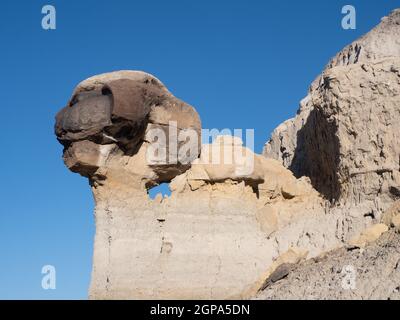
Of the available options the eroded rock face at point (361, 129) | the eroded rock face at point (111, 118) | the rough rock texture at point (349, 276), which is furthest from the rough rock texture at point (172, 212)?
the rough rock texture at point (349, 276)

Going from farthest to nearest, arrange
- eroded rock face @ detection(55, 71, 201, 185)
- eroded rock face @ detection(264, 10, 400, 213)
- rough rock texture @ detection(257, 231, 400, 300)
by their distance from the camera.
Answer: eroded rock face @ detection(264, 10, 400, 213) → eroded rock face @ detection(55, 71, 201, 185) → rough rock texture @ detection(257, 231, 400, 300)

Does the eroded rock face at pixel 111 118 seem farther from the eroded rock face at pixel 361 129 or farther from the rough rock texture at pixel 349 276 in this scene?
the rough rock texture at pixel 349 276

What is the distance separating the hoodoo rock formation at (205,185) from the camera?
76.2 feet

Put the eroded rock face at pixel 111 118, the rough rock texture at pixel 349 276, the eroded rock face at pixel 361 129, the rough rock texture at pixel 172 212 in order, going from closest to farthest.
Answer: the rough rock texture at pixel 349 276
the eroded rock face at pixel 111 118
the rough rock texture at pixel 172 212
the eroded rock face at pixel 361 129

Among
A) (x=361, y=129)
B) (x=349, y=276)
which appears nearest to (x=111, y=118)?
(x=361, y=129)

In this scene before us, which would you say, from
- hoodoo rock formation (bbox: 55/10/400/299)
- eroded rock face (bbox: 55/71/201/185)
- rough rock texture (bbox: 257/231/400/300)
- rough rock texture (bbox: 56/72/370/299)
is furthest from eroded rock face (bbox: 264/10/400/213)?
eroded rock face (bbox: 55/71/201/185)

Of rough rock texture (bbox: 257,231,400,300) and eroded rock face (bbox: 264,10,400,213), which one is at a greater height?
eroded rock face (bbox: 264,10,400,213)

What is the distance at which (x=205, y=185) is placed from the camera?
25109mm

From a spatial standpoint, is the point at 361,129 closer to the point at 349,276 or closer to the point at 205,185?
the point at 205,185

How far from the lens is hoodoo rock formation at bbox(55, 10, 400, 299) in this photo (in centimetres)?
2323

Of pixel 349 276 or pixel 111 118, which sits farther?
pixel 111 118

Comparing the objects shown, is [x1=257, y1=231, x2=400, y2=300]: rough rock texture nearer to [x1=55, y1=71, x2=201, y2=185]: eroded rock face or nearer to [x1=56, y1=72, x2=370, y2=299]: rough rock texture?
[x1=56, y1=72, x2=370, y2=299]: rough rock texture
